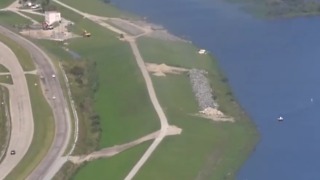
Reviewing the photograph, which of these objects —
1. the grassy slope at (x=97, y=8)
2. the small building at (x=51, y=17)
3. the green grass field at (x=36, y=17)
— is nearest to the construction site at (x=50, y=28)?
the small building at (x=51, y=17)

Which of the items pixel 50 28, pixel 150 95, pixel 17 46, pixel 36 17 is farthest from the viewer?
pixel 36 17

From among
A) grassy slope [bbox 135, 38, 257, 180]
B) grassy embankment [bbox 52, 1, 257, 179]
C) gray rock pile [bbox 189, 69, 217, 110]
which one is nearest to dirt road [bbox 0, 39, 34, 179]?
grassy embankment [bbox 52, 1, 257, 179]

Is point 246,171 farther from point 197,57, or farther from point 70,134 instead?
point 197,57

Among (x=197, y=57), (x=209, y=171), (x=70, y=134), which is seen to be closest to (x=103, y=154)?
(x=70, y=134)

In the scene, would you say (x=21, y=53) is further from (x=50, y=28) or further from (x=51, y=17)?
(x=51, y=17)

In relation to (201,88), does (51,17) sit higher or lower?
lower

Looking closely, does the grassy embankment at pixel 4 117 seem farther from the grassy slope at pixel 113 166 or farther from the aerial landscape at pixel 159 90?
the grassy slope at pixel 113 166

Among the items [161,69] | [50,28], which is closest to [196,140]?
[161,69]

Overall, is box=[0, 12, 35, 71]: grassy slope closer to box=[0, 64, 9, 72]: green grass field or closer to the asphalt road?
the asphalt road
